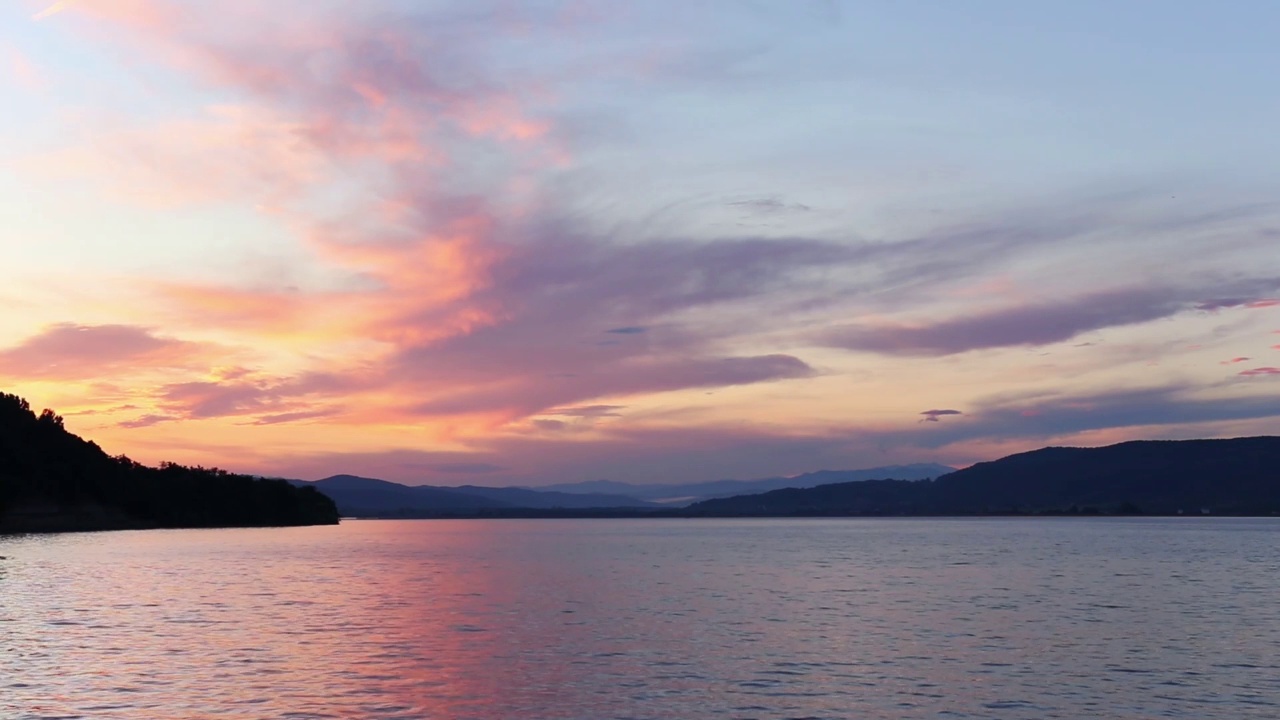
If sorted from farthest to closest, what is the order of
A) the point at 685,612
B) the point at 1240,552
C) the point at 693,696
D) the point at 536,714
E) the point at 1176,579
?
1. the point at 1240,552
2. the point at 1176,579
3. the point at 685,612
4. the point at 693,696
5. the point at 536,714

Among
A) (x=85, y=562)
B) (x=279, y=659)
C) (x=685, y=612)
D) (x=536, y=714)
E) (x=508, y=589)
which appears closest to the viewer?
(x=536, y=714)

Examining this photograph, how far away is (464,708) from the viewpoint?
127 feet

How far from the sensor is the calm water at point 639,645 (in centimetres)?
3975

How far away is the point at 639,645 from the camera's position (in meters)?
55.1

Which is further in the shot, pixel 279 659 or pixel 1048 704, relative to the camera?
pixel 279 659

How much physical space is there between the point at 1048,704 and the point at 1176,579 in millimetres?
70704

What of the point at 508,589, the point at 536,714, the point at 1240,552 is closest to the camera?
the point at 536,714

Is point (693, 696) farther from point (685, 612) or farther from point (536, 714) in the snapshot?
point (685, 612)

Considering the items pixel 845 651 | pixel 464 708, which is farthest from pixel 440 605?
pixel 464 708

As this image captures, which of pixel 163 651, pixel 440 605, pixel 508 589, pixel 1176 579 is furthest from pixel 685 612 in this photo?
pixel 1176 579

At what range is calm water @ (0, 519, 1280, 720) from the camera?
39.8 meters

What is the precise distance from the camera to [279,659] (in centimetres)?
4934

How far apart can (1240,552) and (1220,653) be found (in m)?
127

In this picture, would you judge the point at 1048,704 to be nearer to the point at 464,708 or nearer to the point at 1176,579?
the point at 464,708
